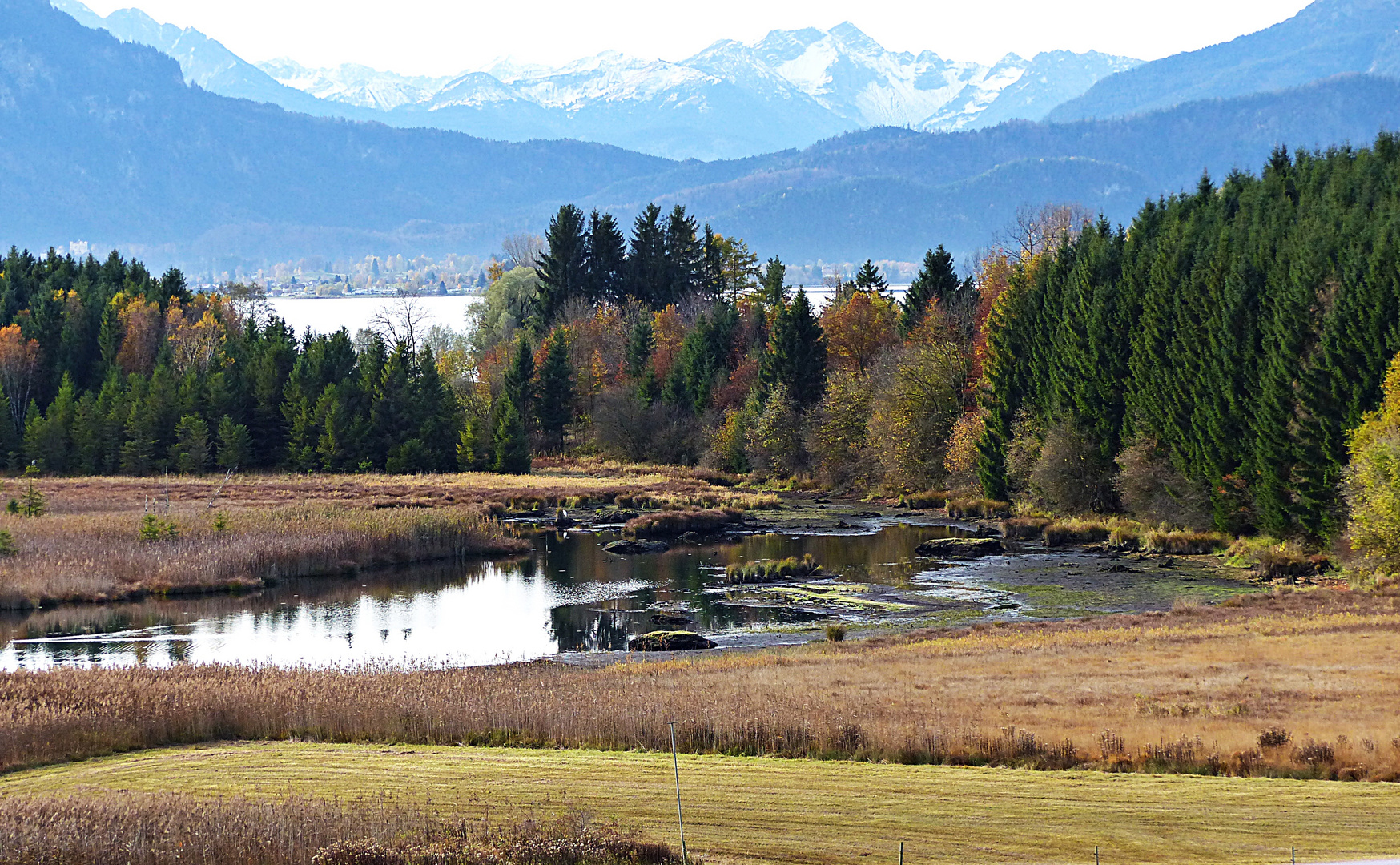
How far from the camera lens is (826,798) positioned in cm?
1742

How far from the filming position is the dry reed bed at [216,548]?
48.4 meters

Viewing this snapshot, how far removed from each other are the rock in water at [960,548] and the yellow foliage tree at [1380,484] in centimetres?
1644

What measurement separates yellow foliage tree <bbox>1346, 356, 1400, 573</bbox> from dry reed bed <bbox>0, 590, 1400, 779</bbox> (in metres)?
13.0

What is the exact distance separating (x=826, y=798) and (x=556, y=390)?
93581mm

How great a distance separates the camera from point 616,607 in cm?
4725

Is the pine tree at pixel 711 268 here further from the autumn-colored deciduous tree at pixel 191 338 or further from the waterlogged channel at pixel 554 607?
the waterlogged channel at pixel 554 607

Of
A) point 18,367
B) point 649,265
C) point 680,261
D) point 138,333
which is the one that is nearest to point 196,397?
point 138,333

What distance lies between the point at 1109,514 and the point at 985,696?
4606 centimetres

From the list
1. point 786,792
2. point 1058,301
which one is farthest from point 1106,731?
point 1058,301

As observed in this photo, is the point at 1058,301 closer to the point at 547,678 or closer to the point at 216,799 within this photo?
the point at 547,678

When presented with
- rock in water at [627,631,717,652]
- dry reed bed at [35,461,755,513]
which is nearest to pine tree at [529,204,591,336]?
dry reed bed at [35,461,755,513]

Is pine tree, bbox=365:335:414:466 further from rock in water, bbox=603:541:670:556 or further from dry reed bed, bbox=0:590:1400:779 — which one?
dry reed bed, bbox=0:590:1400:779

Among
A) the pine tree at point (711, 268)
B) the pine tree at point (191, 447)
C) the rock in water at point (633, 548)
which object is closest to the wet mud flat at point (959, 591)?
the rock in water at point (633, 548)

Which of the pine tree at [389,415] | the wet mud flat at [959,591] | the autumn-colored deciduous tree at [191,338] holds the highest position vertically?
the autumn-colored deciduous tree at [191,338]
